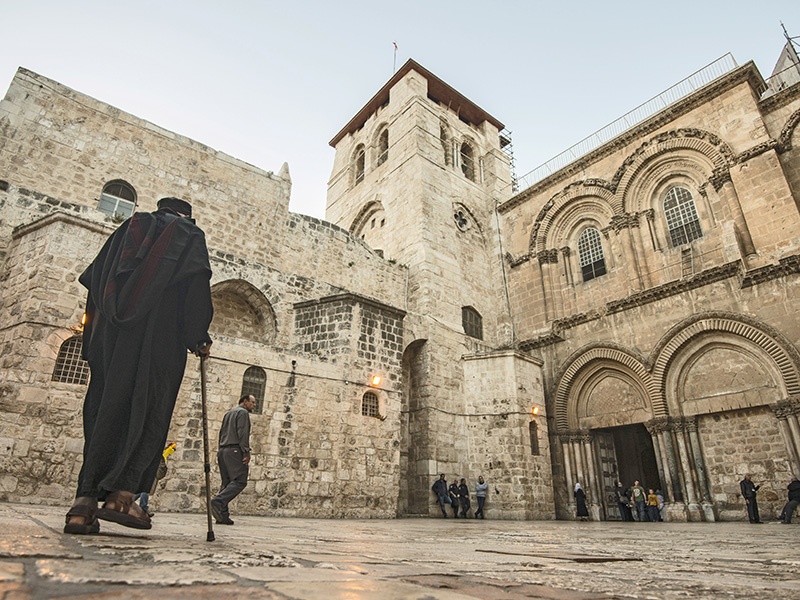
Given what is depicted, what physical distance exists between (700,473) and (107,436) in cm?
1434

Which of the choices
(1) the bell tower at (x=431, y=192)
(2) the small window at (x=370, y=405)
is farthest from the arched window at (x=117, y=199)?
(1) the bell tower at (x=431, y=192)

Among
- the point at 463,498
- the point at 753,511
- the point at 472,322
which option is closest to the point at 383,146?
the point at 472,322

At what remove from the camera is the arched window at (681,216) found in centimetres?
1433

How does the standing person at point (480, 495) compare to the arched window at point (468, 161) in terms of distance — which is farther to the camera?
the arched window at point (468, 161)

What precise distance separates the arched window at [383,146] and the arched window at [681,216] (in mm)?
11799

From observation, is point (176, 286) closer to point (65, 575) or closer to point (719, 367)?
point (65, 575)

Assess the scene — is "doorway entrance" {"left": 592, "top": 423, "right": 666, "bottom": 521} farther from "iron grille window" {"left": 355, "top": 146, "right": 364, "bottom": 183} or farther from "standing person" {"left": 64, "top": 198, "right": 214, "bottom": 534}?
"standing person" {"left": 64, "top": 198, "right": 214, "bottom": 534}

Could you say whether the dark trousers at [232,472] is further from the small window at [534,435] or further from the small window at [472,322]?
the small window at [472,322]

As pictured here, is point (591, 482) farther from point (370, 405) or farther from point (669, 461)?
point (370, 405)

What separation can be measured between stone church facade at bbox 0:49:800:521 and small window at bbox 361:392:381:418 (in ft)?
0.16

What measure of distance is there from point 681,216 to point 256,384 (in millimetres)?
13332

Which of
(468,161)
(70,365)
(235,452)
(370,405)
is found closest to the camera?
(235,452)

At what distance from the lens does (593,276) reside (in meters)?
16.5

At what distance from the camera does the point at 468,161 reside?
73.1ft
